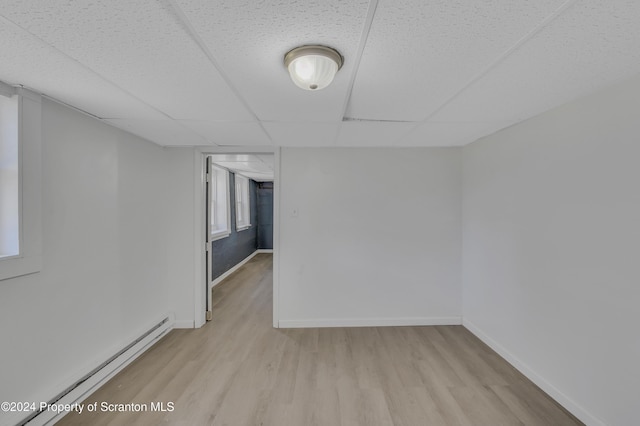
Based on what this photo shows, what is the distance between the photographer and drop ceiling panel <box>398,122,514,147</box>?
7.04ft

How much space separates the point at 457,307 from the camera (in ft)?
9.73

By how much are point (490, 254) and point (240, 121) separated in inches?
105

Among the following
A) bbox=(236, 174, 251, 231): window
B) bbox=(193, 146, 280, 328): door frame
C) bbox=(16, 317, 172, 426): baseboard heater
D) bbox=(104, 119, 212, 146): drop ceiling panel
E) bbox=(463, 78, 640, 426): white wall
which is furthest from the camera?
bbox=(236, 174, 251, 231): window

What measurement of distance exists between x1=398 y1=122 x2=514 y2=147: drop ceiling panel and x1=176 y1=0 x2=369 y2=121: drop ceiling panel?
1.16 meters

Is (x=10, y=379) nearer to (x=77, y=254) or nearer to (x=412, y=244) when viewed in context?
(x=77, y=254)

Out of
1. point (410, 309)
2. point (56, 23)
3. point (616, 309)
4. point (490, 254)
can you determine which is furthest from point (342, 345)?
point (56, 23)

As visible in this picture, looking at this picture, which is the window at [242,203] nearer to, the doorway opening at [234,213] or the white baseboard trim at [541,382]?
the doorway opening at [234,213]

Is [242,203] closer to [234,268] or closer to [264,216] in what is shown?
[264,216]

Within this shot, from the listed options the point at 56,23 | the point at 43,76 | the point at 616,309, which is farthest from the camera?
the point at 616,309

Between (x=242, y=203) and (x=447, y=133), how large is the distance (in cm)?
509

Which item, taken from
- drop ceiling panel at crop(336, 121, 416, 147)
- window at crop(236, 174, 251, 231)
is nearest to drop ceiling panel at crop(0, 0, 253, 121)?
drop ceiling panel at crop(336, 121, 416, 147)

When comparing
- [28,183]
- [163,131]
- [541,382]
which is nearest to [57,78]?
[28,183]

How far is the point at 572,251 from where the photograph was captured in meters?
1.70

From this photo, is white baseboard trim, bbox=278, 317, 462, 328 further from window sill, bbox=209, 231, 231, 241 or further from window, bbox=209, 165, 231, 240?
window, bbox=209, 165, 231, 240
